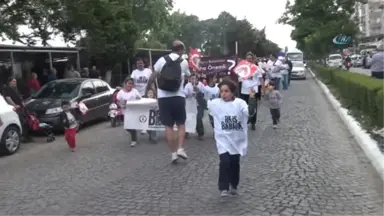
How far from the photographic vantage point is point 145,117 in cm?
1030

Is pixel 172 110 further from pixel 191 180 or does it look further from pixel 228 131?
pixel 228 131

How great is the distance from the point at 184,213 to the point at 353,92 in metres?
9.79

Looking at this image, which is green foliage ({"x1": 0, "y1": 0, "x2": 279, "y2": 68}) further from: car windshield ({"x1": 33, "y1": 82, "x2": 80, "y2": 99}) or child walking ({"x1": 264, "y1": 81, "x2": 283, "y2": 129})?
child walking ({"x1": 264, "y1": 81, "x2": 283, "y2": 129})

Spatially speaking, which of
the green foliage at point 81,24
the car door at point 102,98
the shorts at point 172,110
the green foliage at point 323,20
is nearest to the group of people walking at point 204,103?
the shorts at point 172,110

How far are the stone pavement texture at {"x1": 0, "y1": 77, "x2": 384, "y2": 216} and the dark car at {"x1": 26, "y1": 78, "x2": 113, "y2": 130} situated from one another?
196 centimetres

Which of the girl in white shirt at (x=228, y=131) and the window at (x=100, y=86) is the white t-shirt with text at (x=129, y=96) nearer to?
the window at (x=100, y=86)

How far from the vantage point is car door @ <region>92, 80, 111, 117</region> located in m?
14.7

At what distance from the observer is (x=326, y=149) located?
898 centimetres

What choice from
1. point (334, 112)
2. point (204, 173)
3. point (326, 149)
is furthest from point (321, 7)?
point (204, 173)

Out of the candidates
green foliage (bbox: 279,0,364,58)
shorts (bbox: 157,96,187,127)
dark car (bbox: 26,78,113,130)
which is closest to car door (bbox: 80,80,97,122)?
dark car (bbox: 26,78,113,130)

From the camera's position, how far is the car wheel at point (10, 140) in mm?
9891

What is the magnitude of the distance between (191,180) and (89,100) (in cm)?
795

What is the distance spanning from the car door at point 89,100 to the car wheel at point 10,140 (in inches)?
128

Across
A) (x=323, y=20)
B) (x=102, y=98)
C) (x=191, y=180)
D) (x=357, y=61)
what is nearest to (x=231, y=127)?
(x=191, y=180)
